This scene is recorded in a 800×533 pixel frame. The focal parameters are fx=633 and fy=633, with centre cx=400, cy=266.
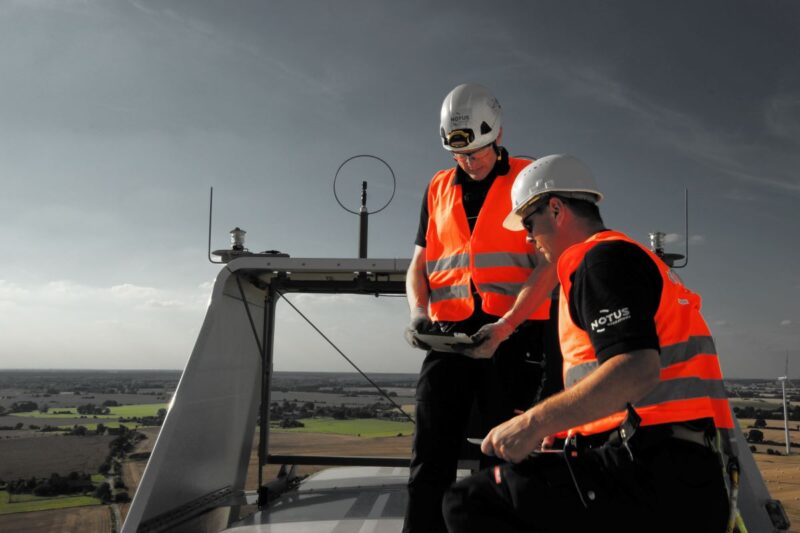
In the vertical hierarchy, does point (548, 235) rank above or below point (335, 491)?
above

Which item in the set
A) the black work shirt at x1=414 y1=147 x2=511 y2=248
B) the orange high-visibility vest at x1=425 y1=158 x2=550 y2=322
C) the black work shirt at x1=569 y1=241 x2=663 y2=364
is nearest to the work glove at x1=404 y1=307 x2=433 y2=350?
the orange high-visibility vest at x1=425 y1=158 x2=550 y2=322

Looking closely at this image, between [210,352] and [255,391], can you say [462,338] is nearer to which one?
[210,352]

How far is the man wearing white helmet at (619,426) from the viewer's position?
145 cm

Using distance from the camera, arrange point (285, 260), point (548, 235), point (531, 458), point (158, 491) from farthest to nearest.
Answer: point (285, 260) → point (158, 491) → point (548, 235) → point (531, 458)

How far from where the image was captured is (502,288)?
2625 millimetres

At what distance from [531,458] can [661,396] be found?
357 mm

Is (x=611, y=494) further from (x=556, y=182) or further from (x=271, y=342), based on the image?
(x=271, y=342)

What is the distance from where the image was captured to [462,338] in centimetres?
235

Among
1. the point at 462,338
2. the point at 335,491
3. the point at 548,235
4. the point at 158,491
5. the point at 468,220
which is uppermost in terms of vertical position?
the point at 468,220

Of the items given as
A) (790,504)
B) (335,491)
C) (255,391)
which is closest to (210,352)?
(255,391)

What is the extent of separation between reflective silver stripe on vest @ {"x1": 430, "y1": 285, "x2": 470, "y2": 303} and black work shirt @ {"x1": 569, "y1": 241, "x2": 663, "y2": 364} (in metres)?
1.07

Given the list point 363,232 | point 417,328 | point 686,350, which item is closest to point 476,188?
point 417,328

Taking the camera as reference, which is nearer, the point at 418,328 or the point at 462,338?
the point at 462,338

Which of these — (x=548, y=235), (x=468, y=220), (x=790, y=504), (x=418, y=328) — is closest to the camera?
(x=548, y=235)
